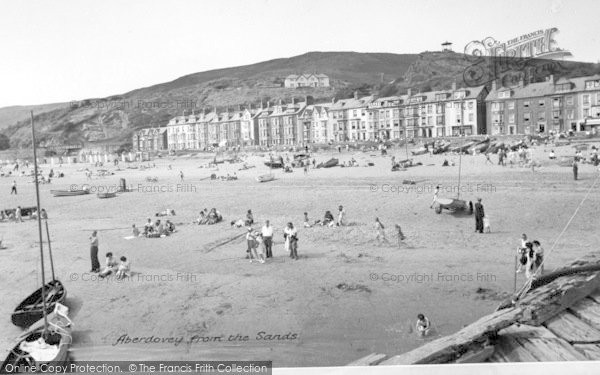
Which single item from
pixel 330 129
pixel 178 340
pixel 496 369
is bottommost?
pixel 178 340

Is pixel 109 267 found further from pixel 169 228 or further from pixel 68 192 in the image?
pixel 68 192

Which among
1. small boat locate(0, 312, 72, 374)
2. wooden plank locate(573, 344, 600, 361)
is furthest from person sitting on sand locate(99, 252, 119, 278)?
wooden plank locate(573, 344, 600, 361)

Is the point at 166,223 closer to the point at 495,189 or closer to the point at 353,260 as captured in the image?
the point at 353,260

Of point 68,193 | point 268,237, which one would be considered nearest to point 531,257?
point 268,237

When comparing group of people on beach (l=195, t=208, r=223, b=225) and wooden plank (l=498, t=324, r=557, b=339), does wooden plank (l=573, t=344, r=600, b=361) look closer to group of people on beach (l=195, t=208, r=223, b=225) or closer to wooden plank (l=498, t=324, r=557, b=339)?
wooden plank (l=498, t=324, r=557, b=339)

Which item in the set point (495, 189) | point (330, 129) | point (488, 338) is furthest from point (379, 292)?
point (330, 129)

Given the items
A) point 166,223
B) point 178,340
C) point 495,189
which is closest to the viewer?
point 178,340
